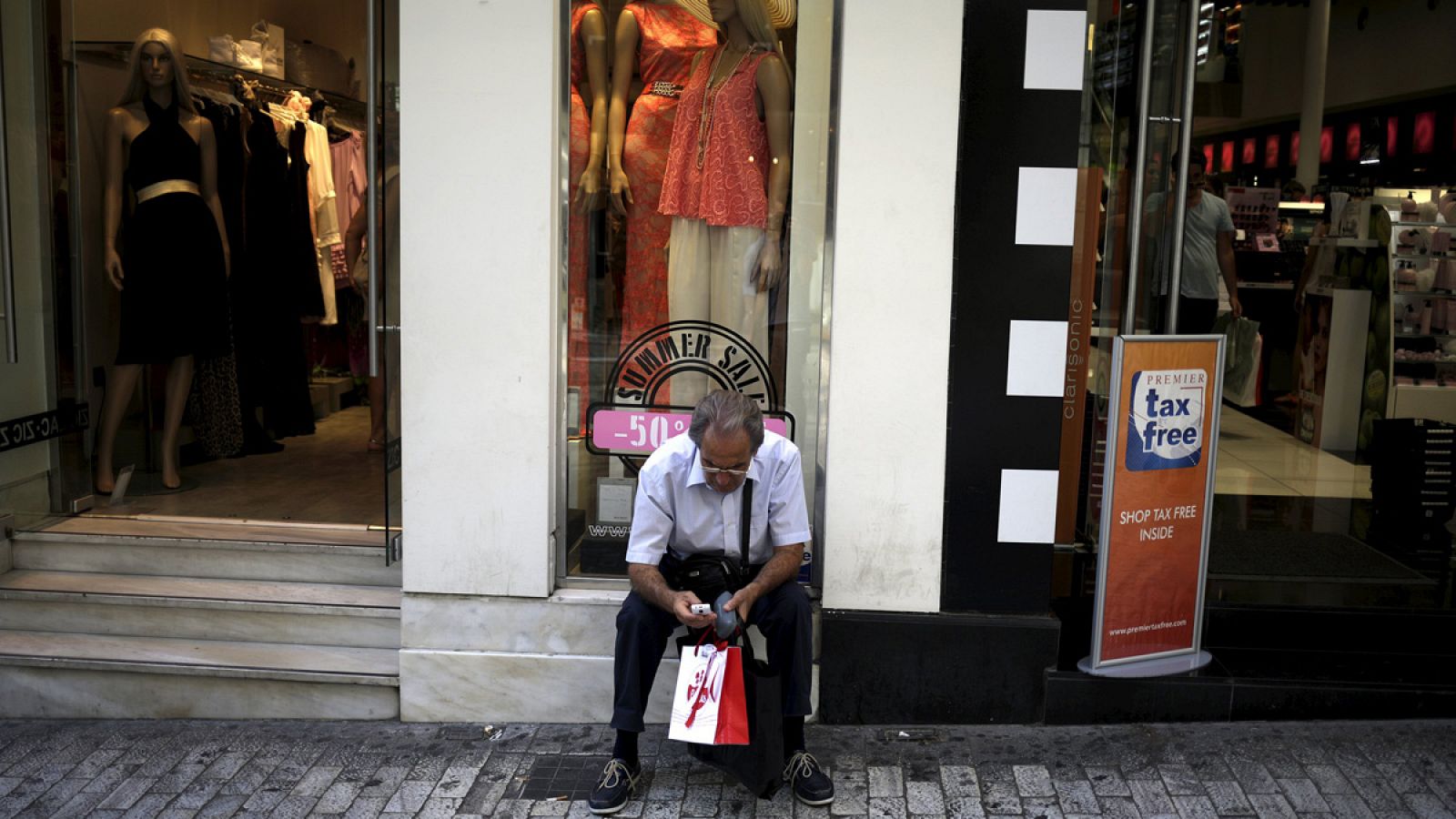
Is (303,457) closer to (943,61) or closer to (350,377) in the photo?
(350,377)

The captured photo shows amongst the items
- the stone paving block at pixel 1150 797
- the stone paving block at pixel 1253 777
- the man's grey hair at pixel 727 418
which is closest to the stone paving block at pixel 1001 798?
the stone paving block at pixel 1150 797

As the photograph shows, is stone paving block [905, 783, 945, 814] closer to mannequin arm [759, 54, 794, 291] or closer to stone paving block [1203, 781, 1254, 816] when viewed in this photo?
stone paving block [1203, 781, 1254, 816]

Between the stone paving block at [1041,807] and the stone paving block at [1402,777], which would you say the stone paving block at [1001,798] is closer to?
the stone paving block at [1041,807]

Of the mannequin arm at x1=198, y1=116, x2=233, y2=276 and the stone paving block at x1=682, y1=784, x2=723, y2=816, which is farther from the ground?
the mannequin arm at x1=198, y1=116, x2=233, y2=276

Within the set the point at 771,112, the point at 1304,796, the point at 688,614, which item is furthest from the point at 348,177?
the point at 1304,796

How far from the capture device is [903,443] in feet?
13.8

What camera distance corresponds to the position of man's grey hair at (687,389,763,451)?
3717mm

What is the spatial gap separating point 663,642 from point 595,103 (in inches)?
73.2

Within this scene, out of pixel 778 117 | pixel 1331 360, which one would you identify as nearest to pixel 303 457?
pixel 778 117

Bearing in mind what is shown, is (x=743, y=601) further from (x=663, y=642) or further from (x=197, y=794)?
(x=197, y=794)

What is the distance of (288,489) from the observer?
5875 mm

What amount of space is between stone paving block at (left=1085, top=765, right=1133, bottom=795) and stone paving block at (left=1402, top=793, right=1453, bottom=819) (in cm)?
80

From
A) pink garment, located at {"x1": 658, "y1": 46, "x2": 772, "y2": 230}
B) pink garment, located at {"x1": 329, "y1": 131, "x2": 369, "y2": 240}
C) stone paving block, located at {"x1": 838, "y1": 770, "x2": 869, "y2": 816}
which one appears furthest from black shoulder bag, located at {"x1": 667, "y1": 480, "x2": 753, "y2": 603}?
pink garment, located at {"x1": 329, "y1": 131, "x2": 369, "y2": 240}

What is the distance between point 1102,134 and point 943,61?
1596mm
